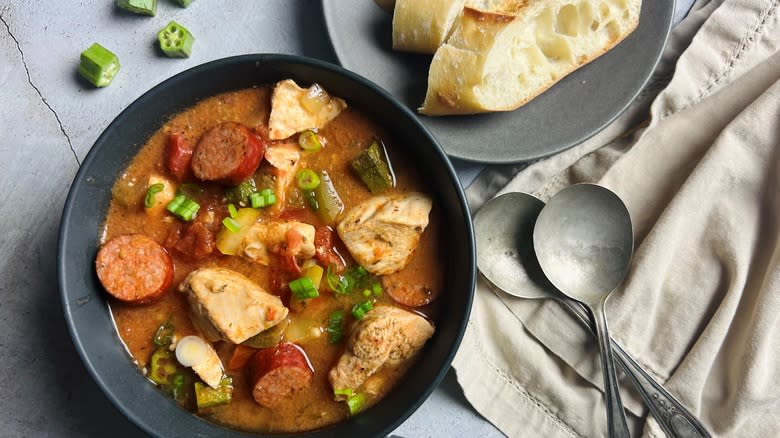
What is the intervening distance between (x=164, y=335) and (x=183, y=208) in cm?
51

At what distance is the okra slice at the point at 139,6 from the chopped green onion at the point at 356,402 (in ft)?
6.22

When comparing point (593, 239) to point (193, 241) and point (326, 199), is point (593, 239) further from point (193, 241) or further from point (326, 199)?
point (193, 241)

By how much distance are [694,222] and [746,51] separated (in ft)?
2.64

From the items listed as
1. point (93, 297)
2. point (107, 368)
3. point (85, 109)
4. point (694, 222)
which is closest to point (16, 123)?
point (85, 109)

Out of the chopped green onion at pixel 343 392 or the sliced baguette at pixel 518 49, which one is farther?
the sliced baguette at pixel 518 49

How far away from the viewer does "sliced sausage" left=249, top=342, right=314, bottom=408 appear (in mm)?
2695

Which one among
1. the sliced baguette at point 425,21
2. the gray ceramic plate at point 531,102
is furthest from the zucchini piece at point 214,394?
the sliced baguette at point 425,21

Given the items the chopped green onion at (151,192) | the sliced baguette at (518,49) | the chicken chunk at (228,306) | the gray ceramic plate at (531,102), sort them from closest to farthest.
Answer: the chicken chunk at (228,306)
the chopped green onion at (151,192)
the sliced baguette at (518,49)
the gray ceramic plate at (531,102)

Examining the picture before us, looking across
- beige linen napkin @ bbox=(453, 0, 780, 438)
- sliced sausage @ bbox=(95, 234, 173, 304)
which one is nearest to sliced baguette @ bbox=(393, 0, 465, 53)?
beige linen napkin @ bbox=(453, 0, 780, 438)

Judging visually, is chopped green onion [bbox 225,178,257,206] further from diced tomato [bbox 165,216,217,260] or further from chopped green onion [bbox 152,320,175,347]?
chopped green onion [bbox 152,320,175,347]

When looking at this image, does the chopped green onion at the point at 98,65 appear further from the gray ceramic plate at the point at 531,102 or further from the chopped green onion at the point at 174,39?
the gray ceramic plate at the point at 531,102

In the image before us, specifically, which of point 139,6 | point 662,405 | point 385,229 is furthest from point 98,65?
point 662,405

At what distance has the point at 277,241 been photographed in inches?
108

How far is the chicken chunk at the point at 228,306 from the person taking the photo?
2637mm
